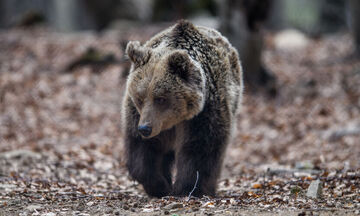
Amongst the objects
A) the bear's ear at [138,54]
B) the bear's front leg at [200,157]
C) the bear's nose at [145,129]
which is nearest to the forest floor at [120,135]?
the bear's front leg at [200,157]

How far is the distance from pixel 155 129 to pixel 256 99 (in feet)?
26.1

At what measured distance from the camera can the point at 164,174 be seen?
20.4ft

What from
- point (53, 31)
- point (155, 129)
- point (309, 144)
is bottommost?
point (309, 144)

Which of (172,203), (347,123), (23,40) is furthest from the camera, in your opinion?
(23,40)

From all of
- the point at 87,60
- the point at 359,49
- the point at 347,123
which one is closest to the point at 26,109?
the point at 87,60

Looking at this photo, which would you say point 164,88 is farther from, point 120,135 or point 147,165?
point 120,135

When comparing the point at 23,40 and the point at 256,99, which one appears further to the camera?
the point at 23,40

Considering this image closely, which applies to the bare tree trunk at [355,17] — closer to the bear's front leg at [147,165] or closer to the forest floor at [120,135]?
the forest floor at [120,135]

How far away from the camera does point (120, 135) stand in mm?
10656

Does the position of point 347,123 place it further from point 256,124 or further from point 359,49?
point 359,49

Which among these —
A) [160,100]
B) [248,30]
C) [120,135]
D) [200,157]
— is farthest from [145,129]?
[248,30]

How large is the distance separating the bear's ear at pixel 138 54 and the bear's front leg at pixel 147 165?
1.00 m

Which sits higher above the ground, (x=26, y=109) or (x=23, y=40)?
→ (x=23, y=40)

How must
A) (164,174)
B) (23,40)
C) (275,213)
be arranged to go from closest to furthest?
(275,213) < (164,174) < (23,40)
